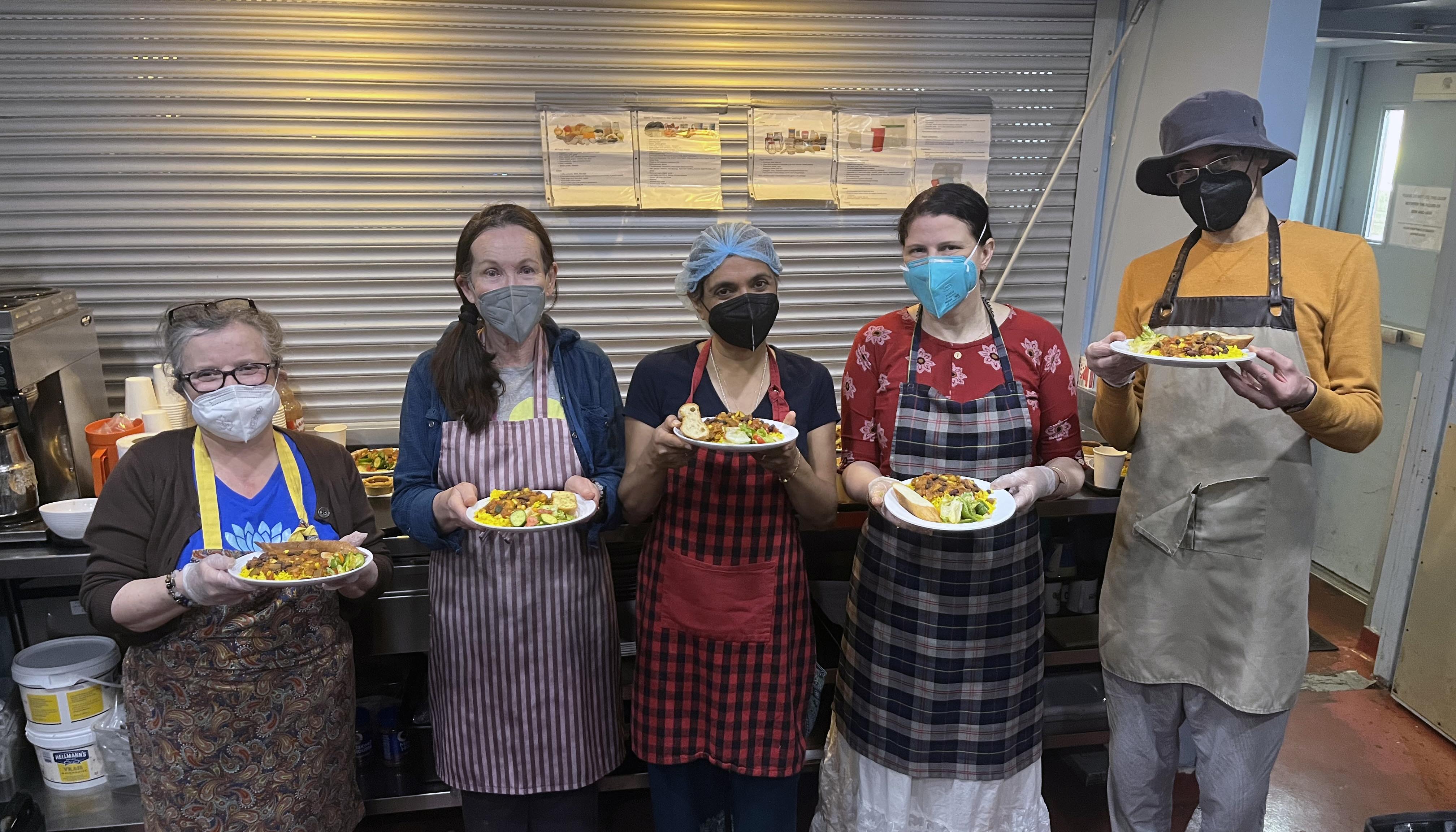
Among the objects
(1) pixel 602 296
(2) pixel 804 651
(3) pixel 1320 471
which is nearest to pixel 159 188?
(1) pixel 602 296

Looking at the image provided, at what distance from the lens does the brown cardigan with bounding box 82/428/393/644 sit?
7.00ft

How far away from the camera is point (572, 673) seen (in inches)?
98.8

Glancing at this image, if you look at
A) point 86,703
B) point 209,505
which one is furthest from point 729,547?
point 86,703

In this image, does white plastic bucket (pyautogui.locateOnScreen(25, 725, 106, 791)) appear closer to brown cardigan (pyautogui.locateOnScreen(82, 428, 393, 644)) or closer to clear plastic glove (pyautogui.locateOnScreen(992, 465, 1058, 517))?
brown cardigan (pyautogui.locateOnScreen(82, 428, 393, 644))

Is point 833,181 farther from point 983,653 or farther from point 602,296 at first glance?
point 983,653

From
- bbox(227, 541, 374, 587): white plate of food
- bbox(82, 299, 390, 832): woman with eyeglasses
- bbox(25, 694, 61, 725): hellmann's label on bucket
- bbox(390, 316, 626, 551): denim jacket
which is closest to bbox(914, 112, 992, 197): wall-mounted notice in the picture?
bbox(390, 316, 626, 551): denim jacket

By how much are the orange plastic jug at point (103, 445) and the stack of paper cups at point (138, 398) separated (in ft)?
0.53

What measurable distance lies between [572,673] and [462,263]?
1.16 meters

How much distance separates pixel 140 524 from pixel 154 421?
4.27 ft

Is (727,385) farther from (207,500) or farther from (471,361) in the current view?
Result: (207,500)

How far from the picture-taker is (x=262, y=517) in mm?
2295

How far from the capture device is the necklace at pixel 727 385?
2447mm

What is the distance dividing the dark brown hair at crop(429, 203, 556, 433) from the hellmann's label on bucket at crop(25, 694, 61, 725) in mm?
1802

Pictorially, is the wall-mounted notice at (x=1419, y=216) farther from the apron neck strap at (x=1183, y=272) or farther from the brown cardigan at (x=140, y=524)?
the brown cardigan at (x=140, y=524)
